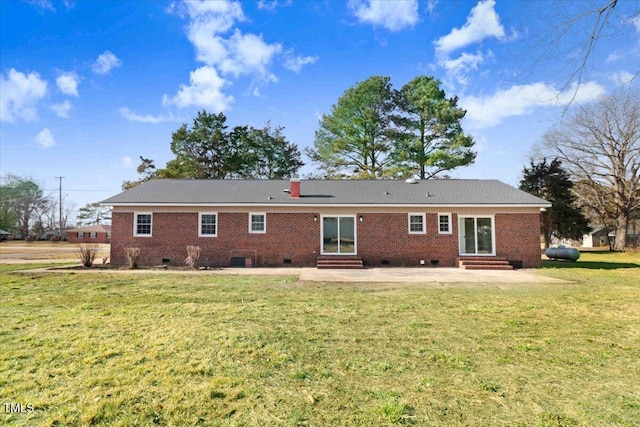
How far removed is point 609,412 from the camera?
3066 millimetres

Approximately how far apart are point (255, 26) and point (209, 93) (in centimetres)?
566

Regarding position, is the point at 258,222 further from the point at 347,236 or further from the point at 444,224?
the point at 444,224

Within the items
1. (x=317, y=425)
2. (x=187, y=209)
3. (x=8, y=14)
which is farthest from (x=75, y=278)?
(x=317, y=425)

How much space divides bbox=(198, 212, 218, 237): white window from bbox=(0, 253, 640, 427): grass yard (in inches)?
348

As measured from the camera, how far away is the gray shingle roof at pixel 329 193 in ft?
55.9

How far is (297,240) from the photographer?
1712cm

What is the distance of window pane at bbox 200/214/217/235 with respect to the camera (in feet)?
56.5

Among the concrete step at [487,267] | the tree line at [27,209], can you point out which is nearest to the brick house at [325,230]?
the concrete step at [487,267]

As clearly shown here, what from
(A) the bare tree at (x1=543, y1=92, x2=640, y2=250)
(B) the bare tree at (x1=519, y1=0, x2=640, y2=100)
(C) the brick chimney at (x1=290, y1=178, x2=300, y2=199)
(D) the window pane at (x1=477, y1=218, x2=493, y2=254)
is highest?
(A) the bare tree at (x1=543, y1=92, x2=640, y2=250)

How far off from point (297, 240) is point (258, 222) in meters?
2.10

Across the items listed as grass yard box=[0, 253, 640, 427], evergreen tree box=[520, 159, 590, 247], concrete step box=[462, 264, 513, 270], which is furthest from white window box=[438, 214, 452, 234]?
evergreen tree box=[520, 159, 590, 247]

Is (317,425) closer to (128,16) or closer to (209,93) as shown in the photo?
(128,16)

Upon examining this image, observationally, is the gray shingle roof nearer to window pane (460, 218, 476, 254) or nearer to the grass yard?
Answer: window pane (460, 218, 476, 254)

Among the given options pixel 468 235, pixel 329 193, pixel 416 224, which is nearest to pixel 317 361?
pixel 416 224
